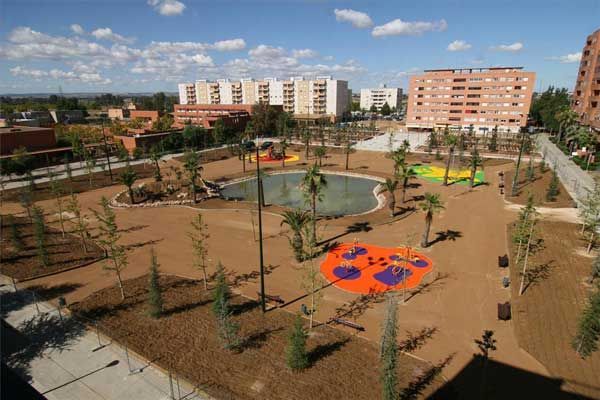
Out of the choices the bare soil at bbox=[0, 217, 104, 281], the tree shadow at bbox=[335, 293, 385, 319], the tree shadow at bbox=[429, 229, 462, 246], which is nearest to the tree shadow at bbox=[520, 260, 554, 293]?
the tree shadow at bbox=[429, 229, 462, 246]

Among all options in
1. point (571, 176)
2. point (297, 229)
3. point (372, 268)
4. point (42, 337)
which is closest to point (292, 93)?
point (571, 176)

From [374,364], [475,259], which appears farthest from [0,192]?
[475,259]

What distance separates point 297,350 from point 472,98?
359ft

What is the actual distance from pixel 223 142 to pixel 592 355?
8496 cm

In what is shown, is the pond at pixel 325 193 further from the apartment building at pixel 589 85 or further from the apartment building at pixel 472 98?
the apartment building at pixel 472 98

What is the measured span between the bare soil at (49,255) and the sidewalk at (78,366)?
6.24m

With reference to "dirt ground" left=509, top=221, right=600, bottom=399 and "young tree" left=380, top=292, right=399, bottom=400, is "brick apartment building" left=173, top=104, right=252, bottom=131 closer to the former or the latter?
"dirt ground" left=509, top=221, right=600, bottom=399

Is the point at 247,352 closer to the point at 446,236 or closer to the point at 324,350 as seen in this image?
the point at 324,350

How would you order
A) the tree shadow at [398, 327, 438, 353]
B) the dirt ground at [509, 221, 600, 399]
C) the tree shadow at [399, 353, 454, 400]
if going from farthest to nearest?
the tree shadow at [398, 327, 438, 353] → the dirt ground at [509, 221, 600, 399] → the tree shadow at [399, 353, 454, 400]

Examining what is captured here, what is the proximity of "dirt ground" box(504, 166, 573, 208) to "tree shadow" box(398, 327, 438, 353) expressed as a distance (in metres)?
29.9

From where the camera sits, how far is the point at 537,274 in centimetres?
2619

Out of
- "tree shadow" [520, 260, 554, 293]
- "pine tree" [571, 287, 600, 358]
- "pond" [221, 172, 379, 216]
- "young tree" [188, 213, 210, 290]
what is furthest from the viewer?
"pond" [221, 172, 379, 216]

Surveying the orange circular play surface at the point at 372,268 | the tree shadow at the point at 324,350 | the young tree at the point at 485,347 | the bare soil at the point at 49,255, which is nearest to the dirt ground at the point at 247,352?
the tree shadow at the point at 324,350

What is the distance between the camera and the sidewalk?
51.4 feet
